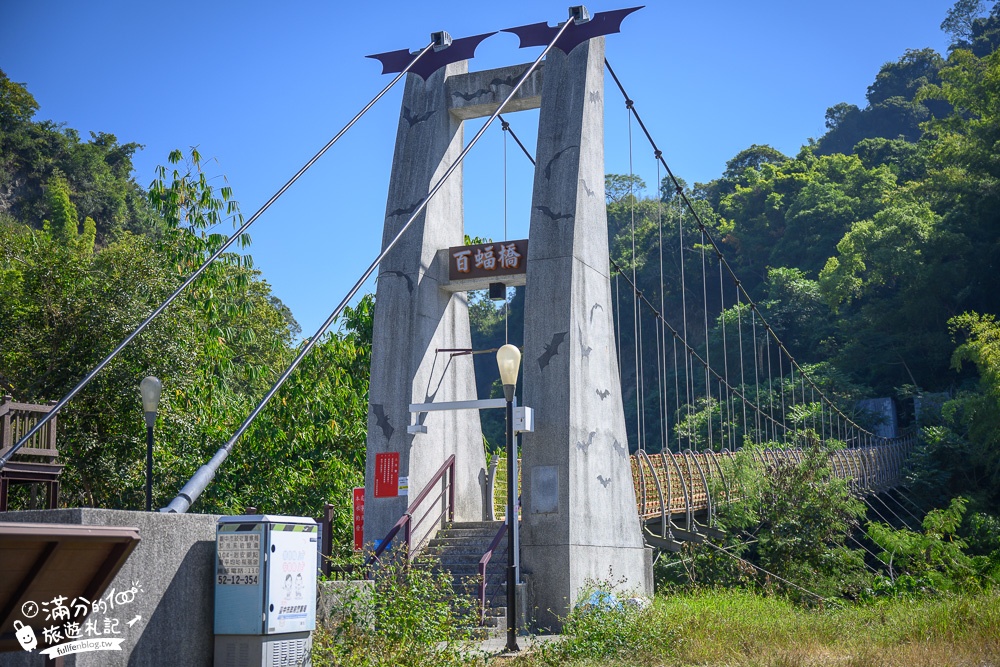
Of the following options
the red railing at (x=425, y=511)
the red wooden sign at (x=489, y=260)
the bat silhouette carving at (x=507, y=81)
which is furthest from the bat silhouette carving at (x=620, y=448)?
the bat silhouette carving at (x=507, y=81)

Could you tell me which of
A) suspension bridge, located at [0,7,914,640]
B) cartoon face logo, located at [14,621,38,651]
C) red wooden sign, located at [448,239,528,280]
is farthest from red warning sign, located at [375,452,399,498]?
cartoon face logo, located at [14,621,38,651]

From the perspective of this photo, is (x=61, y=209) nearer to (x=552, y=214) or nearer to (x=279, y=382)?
(x=552, y=214)

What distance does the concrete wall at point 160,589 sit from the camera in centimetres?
493

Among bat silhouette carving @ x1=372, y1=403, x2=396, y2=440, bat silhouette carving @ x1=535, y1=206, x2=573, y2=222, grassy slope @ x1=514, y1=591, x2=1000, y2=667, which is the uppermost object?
bat silhouette carving @ x1=535, y1=206, x2=573, y2=222

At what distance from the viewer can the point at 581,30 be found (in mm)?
12414

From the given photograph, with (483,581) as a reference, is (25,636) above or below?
above

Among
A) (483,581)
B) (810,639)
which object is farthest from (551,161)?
(810,639)

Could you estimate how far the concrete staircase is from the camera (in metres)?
10.5

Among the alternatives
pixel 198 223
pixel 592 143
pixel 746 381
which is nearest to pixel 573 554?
pixel 592 143

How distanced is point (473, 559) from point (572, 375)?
2.41m

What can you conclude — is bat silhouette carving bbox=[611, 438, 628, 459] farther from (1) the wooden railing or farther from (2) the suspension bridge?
(1) the wooden railing

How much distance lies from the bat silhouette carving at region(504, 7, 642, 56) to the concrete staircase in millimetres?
6050

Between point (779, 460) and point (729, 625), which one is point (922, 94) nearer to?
point (779, 460)

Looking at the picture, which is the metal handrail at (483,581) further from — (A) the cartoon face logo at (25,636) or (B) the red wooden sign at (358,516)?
(A) the cartoon face logo at (25,636)
